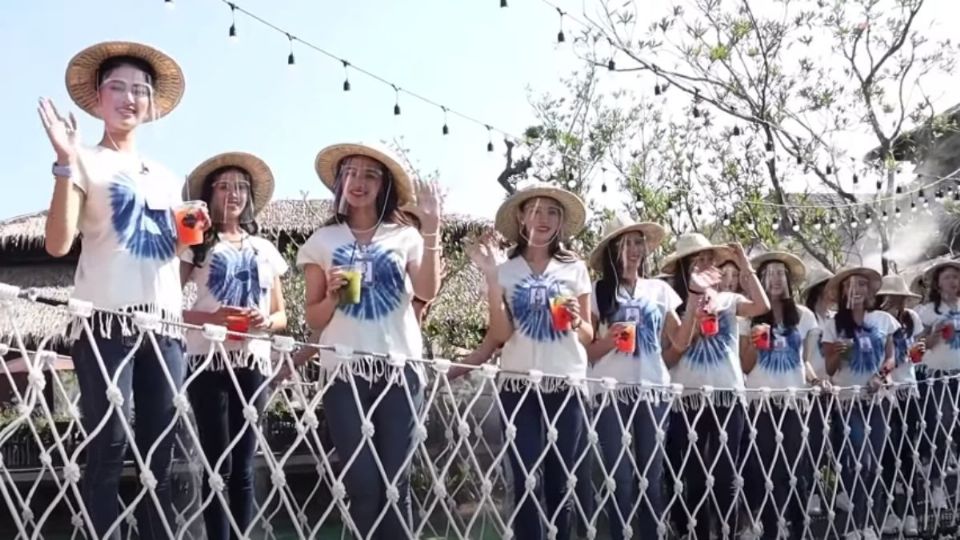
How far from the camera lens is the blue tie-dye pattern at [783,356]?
3.84 meters

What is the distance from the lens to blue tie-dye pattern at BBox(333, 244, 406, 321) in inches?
95.0

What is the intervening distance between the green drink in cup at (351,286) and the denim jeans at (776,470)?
1.74 meters

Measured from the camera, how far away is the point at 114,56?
2.31 metres

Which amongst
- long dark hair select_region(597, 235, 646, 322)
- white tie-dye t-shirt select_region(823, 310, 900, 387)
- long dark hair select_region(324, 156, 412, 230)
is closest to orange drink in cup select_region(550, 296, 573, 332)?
long dark hair select_region(597, 235, 646, 322)

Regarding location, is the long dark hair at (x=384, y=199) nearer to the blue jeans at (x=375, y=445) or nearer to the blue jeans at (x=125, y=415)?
the blue jeans at (x=375, y=445)

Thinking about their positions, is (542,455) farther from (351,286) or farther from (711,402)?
(711,402)

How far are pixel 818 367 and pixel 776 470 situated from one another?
2.49 ft

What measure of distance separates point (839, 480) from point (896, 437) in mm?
830

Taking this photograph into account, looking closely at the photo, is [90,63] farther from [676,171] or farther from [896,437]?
[676,171]

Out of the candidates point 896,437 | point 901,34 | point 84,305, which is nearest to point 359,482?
point 84,305

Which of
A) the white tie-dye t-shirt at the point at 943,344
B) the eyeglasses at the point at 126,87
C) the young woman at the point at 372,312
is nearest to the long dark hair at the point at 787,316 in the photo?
the white tie-dye t-shirt at the point at 943,344

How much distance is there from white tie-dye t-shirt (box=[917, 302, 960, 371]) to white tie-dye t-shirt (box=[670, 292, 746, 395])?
1.89 metres

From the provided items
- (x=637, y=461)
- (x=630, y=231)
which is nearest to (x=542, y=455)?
(x=637, y=461)

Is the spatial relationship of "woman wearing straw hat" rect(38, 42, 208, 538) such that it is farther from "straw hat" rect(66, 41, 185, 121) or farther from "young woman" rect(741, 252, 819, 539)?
"young woman" rect(741, 252, 819, 539)
